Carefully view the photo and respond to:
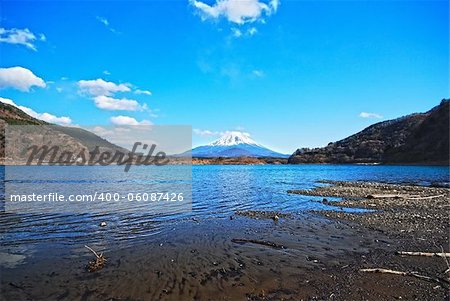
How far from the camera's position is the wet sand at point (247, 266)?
9.34 m

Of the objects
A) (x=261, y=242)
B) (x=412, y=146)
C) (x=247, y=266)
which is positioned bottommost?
(x=247, y=266)

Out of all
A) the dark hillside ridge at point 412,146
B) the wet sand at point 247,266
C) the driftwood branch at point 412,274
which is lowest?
the wet sand at point 247,266

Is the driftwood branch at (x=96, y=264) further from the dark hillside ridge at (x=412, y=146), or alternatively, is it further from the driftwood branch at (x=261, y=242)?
the dark hillside ridge at (x=412, y=146)

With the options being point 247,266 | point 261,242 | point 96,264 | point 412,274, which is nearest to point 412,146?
point 261,242

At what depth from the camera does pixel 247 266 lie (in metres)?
11.7

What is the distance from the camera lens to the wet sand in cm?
934

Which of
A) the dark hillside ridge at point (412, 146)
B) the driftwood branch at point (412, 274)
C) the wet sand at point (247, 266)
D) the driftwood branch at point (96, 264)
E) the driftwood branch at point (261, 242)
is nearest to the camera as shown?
the wet sand at point (247, 266)

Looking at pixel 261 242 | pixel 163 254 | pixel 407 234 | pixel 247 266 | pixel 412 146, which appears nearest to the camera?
pixel 247 266

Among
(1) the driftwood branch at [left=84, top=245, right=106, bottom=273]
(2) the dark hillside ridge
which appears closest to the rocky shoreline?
(1) the driftwood branch at [left=84, top=245, right=106, bottom=273]

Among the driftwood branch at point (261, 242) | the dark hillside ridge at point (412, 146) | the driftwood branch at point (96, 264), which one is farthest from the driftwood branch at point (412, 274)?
the dark hillside ridge at point (412, 146)

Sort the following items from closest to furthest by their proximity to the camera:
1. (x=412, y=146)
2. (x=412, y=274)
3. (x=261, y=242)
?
(x=412, y=274) < (x=261, y=242) < (x=412, y=146)

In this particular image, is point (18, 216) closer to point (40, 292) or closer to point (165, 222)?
point (165, 222)

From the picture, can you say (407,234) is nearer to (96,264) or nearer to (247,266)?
(247,266)

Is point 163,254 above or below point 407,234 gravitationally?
below
